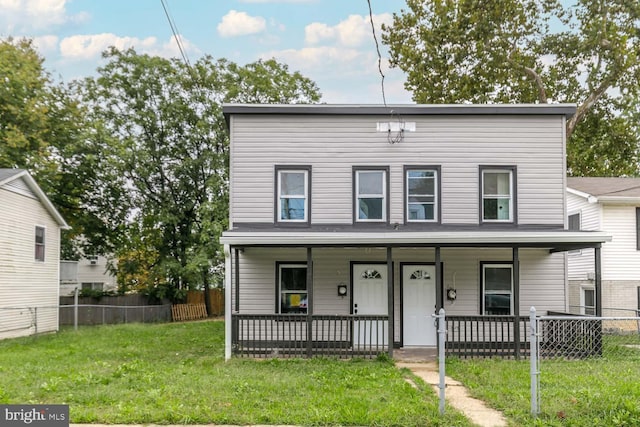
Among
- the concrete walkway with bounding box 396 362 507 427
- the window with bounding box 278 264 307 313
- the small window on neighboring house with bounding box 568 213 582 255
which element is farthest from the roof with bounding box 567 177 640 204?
the concrete walkway with bounding box 396 362 507 427

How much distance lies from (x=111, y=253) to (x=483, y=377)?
23607 mm

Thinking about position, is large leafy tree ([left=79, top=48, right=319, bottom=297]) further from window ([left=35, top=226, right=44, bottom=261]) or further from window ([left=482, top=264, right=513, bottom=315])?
window ([left=482, top=264, right=513, bottom=315])

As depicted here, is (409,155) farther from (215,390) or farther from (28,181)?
(28,181)

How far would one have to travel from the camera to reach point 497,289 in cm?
1427

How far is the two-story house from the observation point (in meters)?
14.1

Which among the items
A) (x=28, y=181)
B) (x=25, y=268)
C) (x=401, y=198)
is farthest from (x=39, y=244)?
(x=401, y=198)

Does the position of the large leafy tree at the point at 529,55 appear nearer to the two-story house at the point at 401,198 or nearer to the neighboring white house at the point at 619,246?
the neighboring white house at the point at 619,246

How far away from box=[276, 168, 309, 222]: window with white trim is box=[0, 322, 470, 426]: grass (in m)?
3.64

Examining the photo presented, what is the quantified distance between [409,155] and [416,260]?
2526 mm

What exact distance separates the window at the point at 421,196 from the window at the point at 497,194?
1132 millimetres

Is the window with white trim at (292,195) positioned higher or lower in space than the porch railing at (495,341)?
higher

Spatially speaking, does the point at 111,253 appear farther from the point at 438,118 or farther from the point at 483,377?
the point at 483,377

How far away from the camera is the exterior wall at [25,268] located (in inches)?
688

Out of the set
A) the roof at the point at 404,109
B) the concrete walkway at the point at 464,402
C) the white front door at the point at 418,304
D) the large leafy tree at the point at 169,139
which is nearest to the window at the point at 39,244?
the large leafy tree at the point at 169,139
